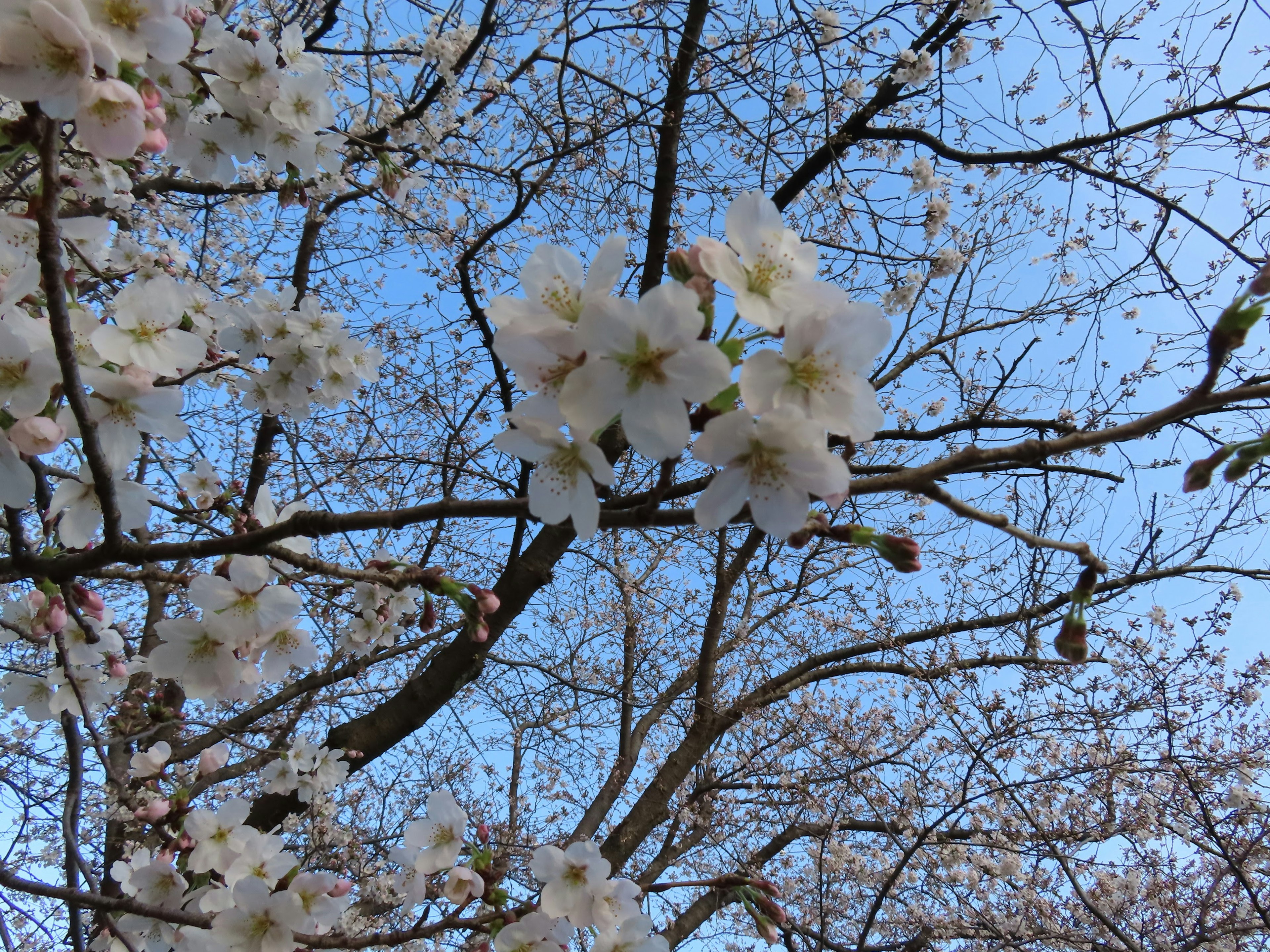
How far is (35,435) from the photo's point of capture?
1.11 meters

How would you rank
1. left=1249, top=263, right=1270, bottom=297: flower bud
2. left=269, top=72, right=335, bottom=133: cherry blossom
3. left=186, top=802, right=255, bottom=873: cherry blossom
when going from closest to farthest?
left=1249, top=263, right=1270, bottom=297: flower bud
left=269, top=72, right=335, bottom=133: cherry blossom
left=186, top=802, right=255, bottom=873: cherry blossom

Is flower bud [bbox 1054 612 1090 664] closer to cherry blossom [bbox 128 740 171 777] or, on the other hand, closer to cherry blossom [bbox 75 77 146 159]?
cherry blossom [bbox 75 77 146 159]

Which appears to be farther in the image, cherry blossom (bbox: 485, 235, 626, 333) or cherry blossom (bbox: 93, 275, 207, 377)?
cherry blossom (bbox: 93, 275, 207, 377)

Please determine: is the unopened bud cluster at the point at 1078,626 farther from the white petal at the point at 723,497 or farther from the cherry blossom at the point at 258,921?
the cherry blossom at the point at 258,921

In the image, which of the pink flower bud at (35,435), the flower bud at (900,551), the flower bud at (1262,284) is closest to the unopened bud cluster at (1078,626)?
the flower bud at (900,551)

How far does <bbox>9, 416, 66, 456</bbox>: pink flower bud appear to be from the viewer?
1108 millimetres

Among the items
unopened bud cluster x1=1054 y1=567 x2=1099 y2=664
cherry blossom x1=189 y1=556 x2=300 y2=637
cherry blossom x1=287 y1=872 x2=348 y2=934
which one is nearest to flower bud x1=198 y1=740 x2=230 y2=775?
A: cherry blossom x1=287 y1=872 x2=348 y2=934

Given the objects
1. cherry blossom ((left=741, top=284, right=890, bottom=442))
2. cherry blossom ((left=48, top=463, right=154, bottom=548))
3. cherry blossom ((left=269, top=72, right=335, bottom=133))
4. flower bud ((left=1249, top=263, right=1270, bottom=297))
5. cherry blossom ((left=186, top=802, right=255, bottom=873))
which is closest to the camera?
flower bud ((left=1249, top=263, right=1270, bottom=297))

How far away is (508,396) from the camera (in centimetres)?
403

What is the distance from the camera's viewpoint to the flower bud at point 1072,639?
0.91m

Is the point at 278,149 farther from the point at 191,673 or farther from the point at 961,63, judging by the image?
the point at 961,63

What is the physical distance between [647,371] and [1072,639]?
0.68 metres

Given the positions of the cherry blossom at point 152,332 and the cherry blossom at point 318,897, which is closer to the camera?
the cherry blossom at point 152,332

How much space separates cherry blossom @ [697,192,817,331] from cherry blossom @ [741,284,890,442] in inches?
1.5
